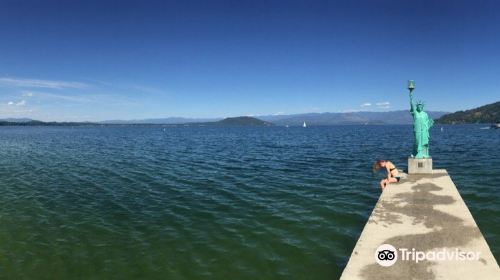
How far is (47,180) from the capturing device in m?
30.0

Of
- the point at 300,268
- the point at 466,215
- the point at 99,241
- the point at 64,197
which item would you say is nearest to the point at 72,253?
the point at 99,241

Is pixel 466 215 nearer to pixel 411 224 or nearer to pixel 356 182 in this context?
pixel 411 224

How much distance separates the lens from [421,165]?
23.5m

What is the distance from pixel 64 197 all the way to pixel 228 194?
398 inches

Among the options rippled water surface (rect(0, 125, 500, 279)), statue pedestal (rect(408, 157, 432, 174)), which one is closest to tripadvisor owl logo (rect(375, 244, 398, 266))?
rippled water surface (rect(0, 125, 500, 279))

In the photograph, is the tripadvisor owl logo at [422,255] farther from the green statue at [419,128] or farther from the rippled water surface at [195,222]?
the green statue at [419,128]

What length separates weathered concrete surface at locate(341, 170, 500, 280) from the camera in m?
9.78

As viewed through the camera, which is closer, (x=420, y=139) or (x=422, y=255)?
(x=422, y=255)

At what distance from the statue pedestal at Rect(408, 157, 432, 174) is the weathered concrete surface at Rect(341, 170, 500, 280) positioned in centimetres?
392

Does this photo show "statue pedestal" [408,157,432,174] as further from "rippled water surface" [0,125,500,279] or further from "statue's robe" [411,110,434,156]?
"rippled water surface" [0,125,500,279]

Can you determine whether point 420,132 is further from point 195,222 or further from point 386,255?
point 195,222

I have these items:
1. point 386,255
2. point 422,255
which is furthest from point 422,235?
point 386,255

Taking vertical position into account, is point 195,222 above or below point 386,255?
below

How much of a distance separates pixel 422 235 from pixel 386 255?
7.36ft
